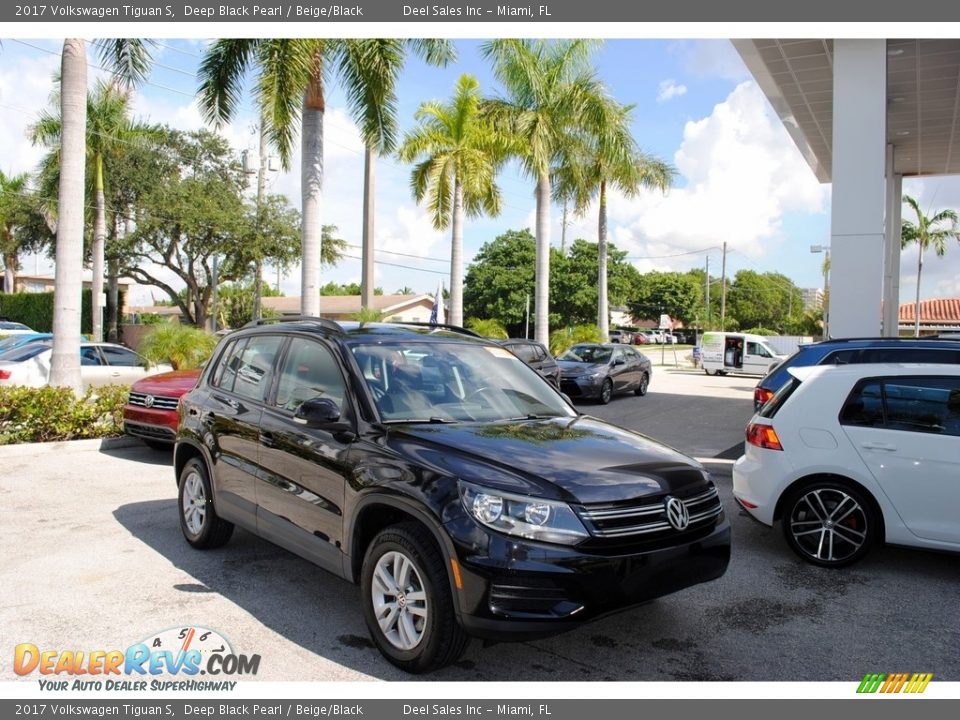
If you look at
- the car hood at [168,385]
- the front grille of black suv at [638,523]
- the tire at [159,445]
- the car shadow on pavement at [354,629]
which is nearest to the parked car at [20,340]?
the tire at [159,445]

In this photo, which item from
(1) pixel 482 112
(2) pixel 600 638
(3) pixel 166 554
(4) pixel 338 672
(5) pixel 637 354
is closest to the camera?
(4) pixel 338 672

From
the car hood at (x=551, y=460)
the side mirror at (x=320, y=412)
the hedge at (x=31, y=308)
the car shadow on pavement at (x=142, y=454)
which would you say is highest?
the hedge at (x=31, y=308)

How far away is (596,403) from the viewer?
17750 millimetres

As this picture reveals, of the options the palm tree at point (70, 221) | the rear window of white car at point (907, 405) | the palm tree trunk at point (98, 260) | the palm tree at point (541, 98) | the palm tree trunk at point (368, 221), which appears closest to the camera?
the rear window of white car at point (907, 405)

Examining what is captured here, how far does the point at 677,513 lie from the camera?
3.72 m

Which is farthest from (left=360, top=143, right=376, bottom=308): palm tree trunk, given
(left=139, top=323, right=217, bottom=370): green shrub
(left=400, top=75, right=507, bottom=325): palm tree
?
(left=139, top=323, right=217, bottom=370): green shrub

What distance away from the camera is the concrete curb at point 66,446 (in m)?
9.72

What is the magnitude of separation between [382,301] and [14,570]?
166ft

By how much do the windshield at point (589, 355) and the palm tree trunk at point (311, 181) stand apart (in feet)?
23.3

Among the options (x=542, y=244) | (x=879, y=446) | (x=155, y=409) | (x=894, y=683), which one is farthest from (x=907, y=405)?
(x=542, y=244)

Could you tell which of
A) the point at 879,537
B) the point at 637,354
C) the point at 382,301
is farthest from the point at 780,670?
the point at 382,301

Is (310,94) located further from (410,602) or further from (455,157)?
(410,602)

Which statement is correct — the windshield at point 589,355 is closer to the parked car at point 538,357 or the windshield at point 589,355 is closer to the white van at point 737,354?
the parked car at point 538,357

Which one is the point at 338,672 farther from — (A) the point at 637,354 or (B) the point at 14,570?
(A) the point at 637,354
